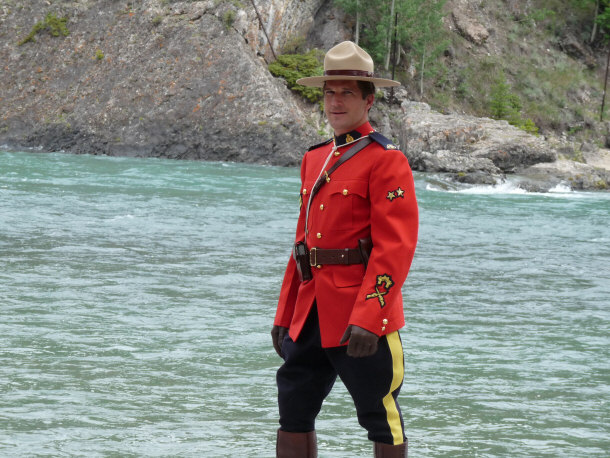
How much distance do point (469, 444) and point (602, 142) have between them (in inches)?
1694

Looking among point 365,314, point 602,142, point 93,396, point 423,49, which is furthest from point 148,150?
point 365,314

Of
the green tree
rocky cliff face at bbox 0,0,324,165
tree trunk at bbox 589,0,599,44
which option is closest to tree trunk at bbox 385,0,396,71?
the green tree

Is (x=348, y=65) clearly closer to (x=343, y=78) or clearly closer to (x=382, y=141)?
(x=343, y=78)

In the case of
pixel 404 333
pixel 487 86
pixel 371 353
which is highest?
pixel 487 86

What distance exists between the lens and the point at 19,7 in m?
37.4

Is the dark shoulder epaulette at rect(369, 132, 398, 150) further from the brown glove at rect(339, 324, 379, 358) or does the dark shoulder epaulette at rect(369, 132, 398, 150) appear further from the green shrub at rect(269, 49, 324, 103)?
the green shrub at rect(269, 49, 324, 103)

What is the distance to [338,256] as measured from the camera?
3627mm

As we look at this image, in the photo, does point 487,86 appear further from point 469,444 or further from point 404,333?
point 469,444

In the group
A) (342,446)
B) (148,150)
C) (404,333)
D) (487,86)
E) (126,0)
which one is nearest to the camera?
(342,446)

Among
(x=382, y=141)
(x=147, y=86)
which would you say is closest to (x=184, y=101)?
(x=147, y=86)

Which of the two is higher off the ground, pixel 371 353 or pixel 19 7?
pixel 19 7

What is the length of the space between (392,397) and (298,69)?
111 feet

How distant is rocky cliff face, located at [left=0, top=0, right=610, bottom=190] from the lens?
105ft

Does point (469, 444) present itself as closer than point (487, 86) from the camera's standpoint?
Yes
